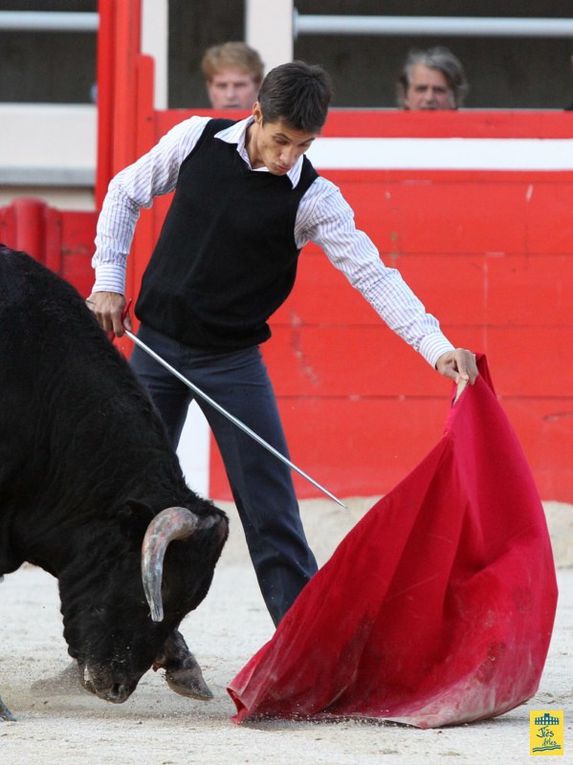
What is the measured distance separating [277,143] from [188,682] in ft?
4.04

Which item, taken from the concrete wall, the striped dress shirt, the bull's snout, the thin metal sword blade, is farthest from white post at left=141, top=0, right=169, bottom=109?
the bull's snout

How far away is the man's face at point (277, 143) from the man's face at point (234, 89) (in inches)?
108

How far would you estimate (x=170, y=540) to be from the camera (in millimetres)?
3225

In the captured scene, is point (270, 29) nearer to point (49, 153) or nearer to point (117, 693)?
point (49, 153)

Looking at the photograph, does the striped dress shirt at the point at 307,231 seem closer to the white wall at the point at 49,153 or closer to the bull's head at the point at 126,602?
the bull's head at the point at 126,602

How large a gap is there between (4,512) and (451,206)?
3.25 meters

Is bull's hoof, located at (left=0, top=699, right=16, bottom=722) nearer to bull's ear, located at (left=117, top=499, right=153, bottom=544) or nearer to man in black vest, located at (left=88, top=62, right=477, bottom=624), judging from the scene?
bull's ear, located at (left=117, top=499, right=153, bottom=544)

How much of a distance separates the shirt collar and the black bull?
1.74 feet

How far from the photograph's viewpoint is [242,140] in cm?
359

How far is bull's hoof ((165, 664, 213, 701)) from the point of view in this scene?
3.61 m

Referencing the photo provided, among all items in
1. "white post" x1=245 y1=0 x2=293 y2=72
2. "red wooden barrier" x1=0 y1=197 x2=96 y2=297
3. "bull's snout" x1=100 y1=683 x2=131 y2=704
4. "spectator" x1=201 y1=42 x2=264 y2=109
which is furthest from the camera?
"white post" x1=245 y1=0 x2=293 y2=72

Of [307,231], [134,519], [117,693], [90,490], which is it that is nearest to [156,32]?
[307,231]

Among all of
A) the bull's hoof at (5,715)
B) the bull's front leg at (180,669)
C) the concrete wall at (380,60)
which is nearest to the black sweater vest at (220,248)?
the bull's front leg at (180,669)

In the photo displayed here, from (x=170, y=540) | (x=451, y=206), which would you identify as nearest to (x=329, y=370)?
(x=451, y=206)
